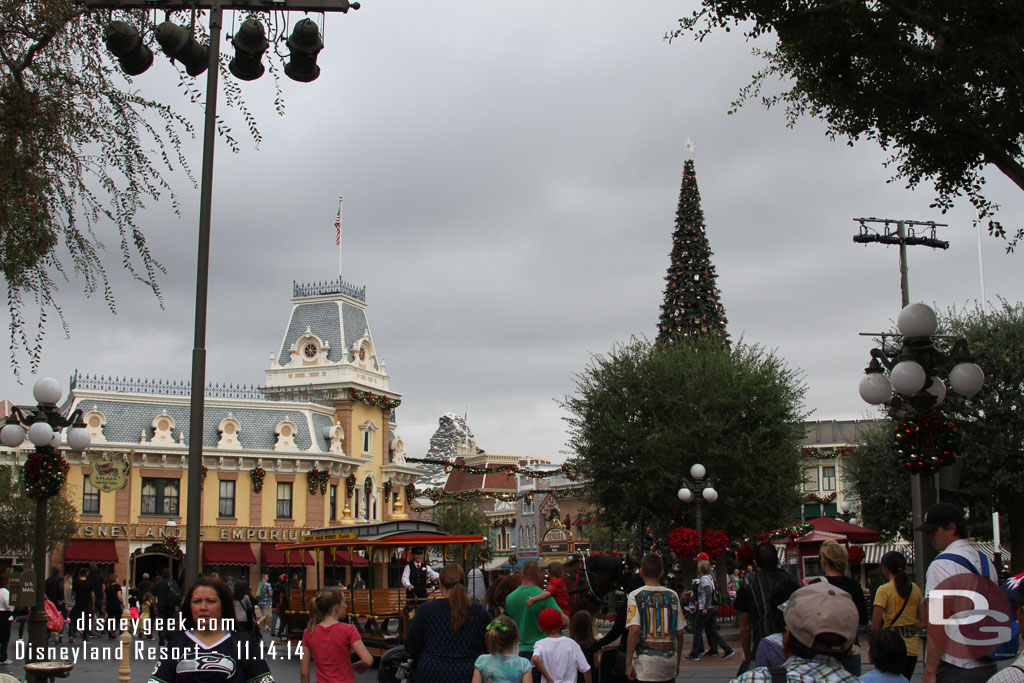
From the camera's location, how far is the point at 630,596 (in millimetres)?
8953

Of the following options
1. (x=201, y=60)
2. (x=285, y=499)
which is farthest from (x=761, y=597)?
(x=285, y=499)

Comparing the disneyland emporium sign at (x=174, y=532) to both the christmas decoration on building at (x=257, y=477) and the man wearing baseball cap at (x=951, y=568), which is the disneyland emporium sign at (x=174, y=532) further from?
the man wearing baseball cap at (x=951, y=568)

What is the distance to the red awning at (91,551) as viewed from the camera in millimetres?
47344

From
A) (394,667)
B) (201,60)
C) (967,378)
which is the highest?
(201,60)

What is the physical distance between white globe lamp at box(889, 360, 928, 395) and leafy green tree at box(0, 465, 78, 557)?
37776 mm

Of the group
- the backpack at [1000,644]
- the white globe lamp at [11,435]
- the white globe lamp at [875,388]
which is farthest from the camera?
the white globe lamp at [11,435]

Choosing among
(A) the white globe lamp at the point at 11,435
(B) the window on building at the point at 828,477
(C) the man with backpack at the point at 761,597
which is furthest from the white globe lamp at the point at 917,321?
(B) the window on building at the point at 828,477

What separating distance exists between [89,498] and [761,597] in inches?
1800

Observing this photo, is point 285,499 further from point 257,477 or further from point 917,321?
point 917,321

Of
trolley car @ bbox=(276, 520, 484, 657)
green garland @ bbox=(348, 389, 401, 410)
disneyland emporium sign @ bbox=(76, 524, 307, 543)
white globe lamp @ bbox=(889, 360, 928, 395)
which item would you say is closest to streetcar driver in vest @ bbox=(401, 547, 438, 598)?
trolley car @ bbox=(276, 520, 484, 657)

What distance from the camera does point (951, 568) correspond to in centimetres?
680

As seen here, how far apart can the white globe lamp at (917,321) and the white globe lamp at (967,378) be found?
0.48m

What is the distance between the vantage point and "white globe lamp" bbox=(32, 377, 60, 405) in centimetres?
1591

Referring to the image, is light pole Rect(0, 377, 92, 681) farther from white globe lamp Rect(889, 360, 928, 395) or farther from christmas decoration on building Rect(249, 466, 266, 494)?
christmas decoration on building Rect(249, 466, 266, 494)
